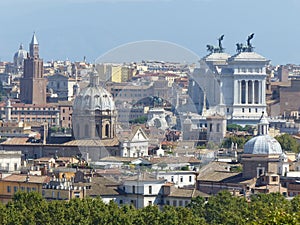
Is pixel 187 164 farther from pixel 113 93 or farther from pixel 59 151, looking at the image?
pixel 59 151

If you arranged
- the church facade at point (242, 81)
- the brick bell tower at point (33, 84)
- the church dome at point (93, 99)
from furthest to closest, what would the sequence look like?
the brick bell tower at point (33, 84)
the church facade at point (242, 81)
the church dome at point (93, 99)

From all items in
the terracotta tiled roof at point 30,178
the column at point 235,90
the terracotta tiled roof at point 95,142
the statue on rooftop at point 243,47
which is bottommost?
the terracotta tiled roof at point 30,178

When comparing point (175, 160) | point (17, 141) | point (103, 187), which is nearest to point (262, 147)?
point (175, 160)

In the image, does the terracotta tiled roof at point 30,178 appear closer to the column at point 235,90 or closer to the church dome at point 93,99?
the church dome at point 93,99

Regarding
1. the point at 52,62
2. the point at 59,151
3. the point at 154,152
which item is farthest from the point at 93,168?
the point at 52,62

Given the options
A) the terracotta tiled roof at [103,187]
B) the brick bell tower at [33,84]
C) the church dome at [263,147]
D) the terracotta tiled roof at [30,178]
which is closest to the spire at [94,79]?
the church dome at [263,147]

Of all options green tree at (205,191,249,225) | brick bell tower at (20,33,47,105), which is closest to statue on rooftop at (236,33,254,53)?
brick bell tower at (20,33,47,105)

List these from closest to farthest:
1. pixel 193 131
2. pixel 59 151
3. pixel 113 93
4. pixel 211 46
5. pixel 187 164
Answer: pixel 187 164 < pixel 193 131 < pixel 113 93 < pixel 59 151 < pixel 211 46
